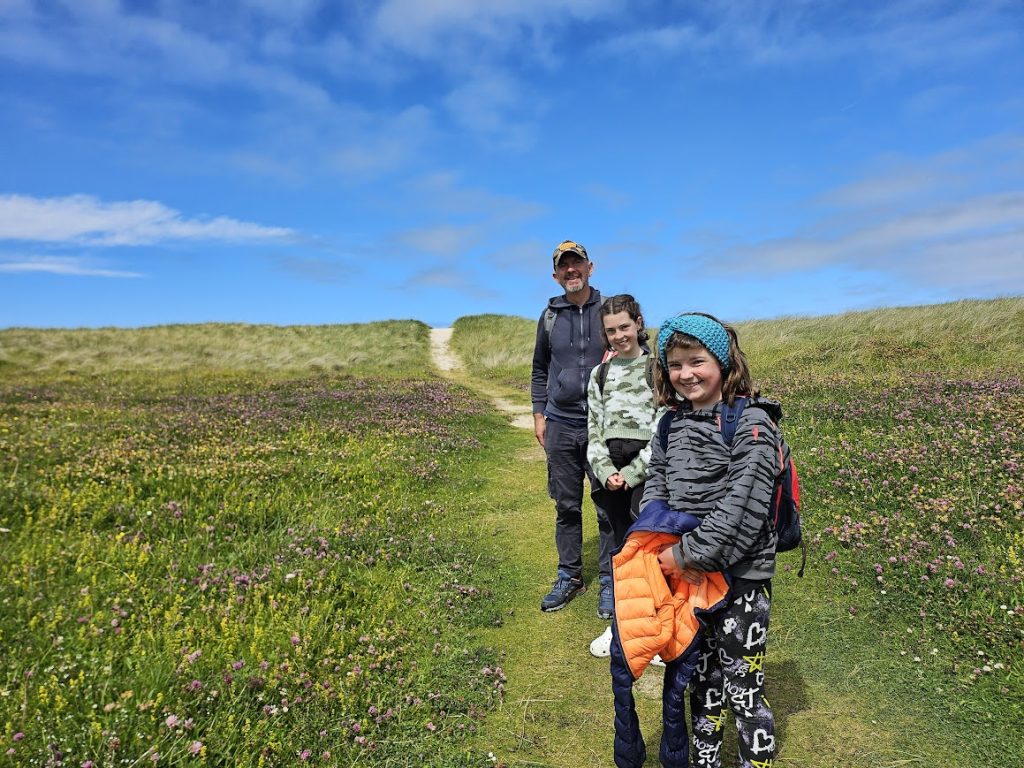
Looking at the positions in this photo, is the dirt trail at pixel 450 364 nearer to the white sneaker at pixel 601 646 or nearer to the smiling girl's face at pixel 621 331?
the white sneaker at pixel 601 646

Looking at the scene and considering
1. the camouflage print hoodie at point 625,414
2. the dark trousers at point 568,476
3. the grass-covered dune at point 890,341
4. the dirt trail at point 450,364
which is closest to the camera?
the camouflage print hoodie at point 625,414

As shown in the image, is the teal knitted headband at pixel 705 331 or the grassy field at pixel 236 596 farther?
the grassy field at pixel 236 596

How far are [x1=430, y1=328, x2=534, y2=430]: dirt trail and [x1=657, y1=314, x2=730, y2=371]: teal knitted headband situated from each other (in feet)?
49.4

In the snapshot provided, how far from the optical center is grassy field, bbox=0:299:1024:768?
4.31 m

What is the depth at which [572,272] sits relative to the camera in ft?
20.1

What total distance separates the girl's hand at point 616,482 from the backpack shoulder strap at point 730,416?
78.0 inches

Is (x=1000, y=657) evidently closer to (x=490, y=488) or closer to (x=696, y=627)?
(x=696, y=627)

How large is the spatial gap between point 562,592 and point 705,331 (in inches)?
168

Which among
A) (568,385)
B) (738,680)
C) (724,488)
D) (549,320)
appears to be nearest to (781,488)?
(724,488)

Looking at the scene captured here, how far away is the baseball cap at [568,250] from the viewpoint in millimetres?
6039

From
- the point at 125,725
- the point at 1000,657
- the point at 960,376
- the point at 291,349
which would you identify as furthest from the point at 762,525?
the point at 291,349

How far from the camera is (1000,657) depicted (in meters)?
Answer: 4.94

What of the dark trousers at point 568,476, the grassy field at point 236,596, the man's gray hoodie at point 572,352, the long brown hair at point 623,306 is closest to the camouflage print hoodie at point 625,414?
the long brown hair at point 623,306

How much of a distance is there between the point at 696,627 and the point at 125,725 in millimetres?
3813
